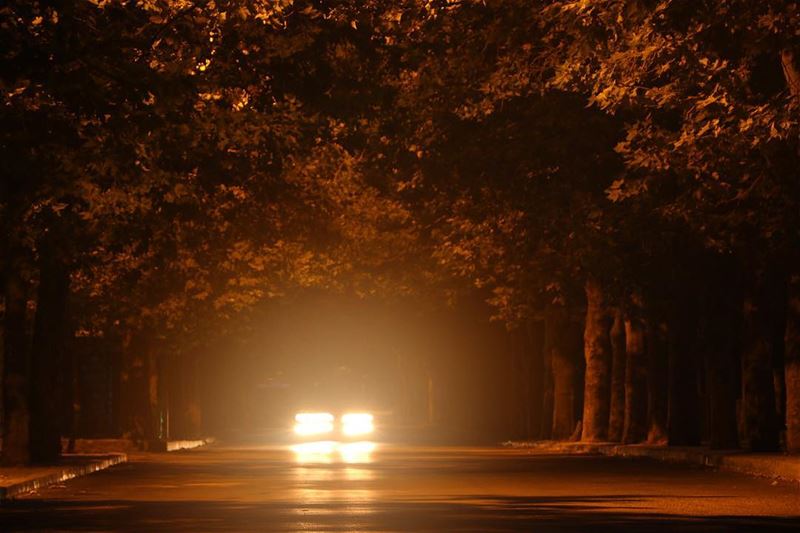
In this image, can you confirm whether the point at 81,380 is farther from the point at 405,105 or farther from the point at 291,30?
the point at 291,30

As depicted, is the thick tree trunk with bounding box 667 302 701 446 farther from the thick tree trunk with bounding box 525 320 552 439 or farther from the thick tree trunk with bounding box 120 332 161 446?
the thick tree trunk with bounding box 525 320 552 439

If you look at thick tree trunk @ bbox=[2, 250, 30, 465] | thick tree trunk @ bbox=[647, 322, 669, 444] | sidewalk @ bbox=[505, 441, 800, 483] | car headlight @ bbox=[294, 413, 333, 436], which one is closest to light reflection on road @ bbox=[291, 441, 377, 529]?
thick tree trunk @ bbox=[2, 250, 30, 465]

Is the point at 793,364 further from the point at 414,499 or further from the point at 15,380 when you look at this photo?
the point at 15,380

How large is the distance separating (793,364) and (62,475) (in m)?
13.1

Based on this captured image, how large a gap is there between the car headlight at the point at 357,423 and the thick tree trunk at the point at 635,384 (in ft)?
135

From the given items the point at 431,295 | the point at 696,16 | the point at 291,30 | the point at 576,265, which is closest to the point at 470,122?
the point at 576,265

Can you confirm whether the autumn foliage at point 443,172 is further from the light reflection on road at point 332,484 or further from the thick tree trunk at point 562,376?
the light reflection on road at point 332,484

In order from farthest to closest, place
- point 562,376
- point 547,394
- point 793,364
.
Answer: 1. point 547,394
2. point 562,376
3. point 793,364

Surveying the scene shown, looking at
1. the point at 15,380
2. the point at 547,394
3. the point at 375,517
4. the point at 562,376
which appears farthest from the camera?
the point at 547,394

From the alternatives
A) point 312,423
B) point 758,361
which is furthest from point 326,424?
point 758,361

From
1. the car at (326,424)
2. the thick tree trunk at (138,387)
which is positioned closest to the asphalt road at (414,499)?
the thick tree trunk at (138,387)

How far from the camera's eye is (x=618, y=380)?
52.8 m

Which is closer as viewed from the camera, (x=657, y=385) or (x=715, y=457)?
(x=715, y=457)

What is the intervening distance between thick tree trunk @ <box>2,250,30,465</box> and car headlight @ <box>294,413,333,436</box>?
4983 centimetres
